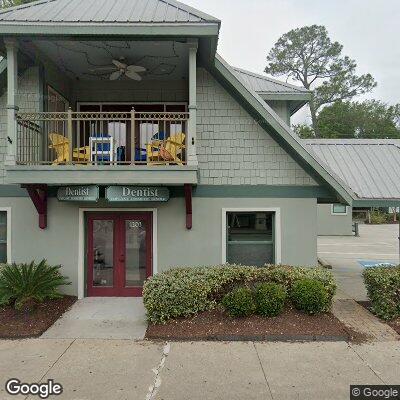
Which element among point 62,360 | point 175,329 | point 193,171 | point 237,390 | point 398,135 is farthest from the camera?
point 398,135

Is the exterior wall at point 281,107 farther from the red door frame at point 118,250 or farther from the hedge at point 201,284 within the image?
the hedge at point 201,284

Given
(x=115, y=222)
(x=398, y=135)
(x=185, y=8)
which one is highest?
(x=398, y=135)

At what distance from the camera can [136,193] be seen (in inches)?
331

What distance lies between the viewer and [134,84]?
1023 cm

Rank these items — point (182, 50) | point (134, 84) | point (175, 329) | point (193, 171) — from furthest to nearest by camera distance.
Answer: point (134, 84) < point (182, 50) < point (193, 171) < point (175, 329)

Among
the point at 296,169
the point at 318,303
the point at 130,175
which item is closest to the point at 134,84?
the point at 130,175

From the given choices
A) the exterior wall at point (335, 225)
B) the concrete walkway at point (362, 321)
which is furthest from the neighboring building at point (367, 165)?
the exterior wall at point (335, 225)

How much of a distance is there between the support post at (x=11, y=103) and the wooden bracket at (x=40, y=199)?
2.86 feet

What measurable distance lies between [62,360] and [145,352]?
1.36m

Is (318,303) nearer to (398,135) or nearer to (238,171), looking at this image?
(238,171)

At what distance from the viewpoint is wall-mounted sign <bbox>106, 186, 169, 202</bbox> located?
8258mm

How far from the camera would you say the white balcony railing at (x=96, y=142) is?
7969 mm

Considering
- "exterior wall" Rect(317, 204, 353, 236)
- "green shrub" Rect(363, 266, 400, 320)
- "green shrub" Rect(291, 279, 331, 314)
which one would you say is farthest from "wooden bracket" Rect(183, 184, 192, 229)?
"exterior wall" Rect(317, 204, 353, 236)

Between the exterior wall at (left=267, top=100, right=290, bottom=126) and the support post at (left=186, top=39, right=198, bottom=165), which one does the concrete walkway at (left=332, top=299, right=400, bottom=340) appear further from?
the exterior wall at (left=267, top=100, right=290, bottom=126)
